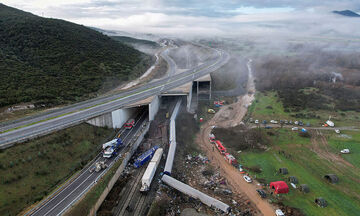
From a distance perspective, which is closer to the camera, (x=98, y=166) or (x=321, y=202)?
(x=321, y=202)

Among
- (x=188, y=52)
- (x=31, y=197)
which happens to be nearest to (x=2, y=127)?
(x=31, y=197)

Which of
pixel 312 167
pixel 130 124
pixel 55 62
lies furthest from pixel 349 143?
pixel 55 62

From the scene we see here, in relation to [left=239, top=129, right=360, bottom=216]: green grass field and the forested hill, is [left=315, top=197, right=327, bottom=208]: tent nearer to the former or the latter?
[left=239, top=129, right=360, bottom=216]: green grass field

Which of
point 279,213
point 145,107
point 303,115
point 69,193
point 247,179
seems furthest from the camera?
point 145,107

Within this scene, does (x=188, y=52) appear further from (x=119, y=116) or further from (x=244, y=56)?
(x=119, y=116)

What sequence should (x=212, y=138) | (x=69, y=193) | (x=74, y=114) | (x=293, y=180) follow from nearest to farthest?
(x=69, y=193)
(x=293, y=180)
(x=74, y=114)
(x=212, y=138)

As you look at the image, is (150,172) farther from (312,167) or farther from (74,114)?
(312,167)

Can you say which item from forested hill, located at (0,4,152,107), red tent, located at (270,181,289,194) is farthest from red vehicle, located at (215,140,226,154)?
forested hill, located at (0,4,152,107)
